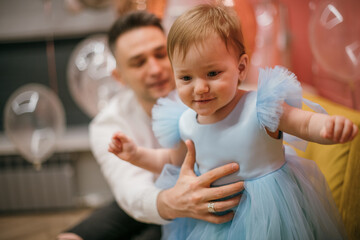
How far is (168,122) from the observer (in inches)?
36.1

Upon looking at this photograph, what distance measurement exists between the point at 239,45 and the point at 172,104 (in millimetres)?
279

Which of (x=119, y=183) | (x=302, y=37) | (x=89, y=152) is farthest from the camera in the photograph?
(x=89, y=152)

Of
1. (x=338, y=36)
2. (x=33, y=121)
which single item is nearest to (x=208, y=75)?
(x=338, y=36)

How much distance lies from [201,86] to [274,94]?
169 millimetres

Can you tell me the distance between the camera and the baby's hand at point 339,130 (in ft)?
1.96

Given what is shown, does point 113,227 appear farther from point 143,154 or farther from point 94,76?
point 94,76

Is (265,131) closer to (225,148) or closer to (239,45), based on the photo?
(225,148)

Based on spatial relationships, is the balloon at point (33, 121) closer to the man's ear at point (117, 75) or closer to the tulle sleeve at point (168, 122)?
the man's ear at point (117, 75)

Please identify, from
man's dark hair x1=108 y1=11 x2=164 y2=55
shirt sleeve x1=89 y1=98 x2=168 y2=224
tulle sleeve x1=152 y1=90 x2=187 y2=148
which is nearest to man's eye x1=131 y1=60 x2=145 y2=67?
man's dark hair x1=108 y1=11 x2=164 y2=55

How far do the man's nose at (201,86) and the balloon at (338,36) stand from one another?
852mm

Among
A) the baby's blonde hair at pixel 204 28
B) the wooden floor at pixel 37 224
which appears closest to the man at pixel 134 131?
the baby's blonde hair at pixel 204 28

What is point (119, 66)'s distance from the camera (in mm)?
1547

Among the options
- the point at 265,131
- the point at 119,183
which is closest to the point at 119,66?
the point at 119,183

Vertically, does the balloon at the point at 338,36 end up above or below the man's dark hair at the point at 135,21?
below
